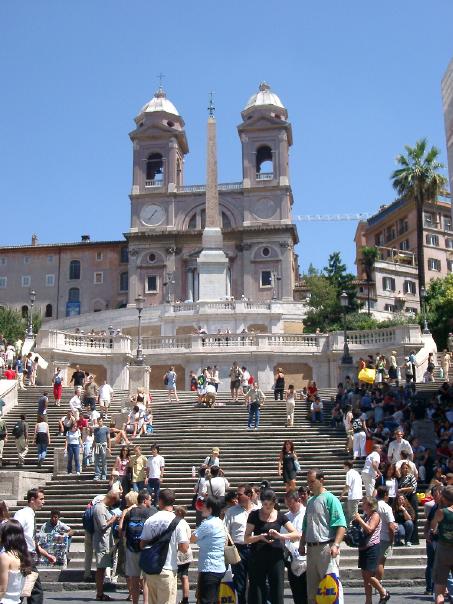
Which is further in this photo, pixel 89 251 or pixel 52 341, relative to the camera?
pixel 89 251

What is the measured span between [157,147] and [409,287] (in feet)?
87.0

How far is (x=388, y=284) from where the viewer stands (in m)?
83.8

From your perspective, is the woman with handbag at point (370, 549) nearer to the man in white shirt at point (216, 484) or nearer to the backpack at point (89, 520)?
the backpack at point (89, 520)

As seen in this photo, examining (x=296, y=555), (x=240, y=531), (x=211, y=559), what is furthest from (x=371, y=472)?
(x=211, y=559)

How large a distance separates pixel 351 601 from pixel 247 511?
324 centimetres

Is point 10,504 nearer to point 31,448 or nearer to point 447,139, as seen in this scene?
point 31,448

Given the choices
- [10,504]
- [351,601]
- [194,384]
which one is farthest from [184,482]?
[194,384]

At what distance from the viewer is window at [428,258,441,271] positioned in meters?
89.7

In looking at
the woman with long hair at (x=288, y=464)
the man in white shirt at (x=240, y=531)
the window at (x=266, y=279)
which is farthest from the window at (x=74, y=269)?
the man in white shirt at (x=240, y=531)

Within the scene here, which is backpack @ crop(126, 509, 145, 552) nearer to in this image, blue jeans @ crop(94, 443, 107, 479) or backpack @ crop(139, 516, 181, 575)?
backpack @ crop(139, 516, 181, 575)

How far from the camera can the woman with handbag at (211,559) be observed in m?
9.61

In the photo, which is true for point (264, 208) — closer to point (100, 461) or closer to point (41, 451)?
point (41, 451)

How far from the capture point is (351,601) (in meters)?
12.9

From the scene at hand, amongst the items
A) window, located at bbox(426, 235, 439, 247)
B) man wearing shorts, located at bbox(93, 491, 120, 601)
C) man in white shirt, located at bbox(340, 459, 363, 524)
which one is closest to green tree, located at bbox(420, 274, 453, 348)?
window, located at bbox(426, 235, 439, 247)
